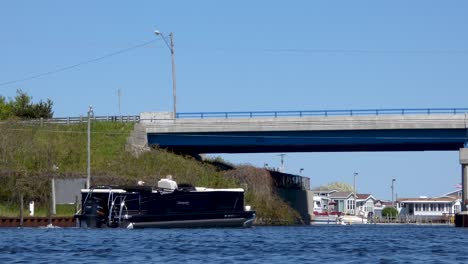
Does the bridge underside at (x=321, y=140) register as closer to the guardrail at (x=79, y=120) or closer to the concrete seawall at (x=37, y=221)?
the guardrail at (x=79, y=120)

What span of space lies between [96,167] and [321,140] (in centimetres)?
1867

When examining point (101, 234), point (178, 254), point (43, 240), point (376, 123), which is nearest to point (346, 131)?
point (376, 123)

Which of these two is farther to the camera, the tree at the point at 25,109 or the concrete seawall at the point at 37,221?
the tree at the point at 25,109

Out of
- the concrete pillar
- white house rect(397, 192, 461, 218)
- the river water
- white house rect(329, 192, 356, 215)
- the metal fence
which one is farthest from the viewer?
white house rect(329, 192, 356, 215)

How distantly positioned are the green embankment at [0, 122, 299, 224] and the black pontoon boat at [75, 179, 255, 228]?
16062mm

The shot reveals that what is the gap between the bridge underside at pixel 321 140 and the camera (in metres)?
89.4

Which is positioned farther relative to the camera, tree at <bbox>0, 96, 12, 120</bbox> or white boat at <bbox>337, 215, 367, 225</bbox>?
white boat at <bbox>337, 215, 367, 225</bbox>

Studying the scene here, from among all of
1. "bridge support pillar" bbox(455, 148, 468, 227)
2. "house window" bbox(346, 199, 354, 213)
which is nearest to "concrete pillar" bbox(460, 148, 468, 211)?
"bridge support pillar" bbox(455, 148, 468, 227)

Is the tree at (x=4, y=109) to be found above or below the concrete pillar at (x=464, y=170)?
above

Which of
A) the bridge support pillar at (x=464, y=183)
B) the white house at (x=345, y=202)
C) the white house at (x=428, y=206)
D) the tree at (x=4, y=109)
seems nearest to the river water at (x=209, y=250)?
the bridge support pillar at (x=464, y=183)

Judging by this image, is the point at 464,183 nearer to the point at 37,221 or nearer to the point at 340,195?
→ the point at 37,221

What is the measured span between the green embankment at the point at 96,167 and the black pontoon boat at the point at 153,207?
632 inches

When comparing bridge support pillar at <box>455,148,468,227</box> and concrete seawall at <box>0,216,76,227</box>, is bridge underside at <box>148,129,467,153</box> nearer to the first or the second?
bridge support pillar at <box>455,148,468,227</box>

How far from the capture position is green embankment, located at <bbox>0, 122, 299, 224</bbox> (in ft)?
273
